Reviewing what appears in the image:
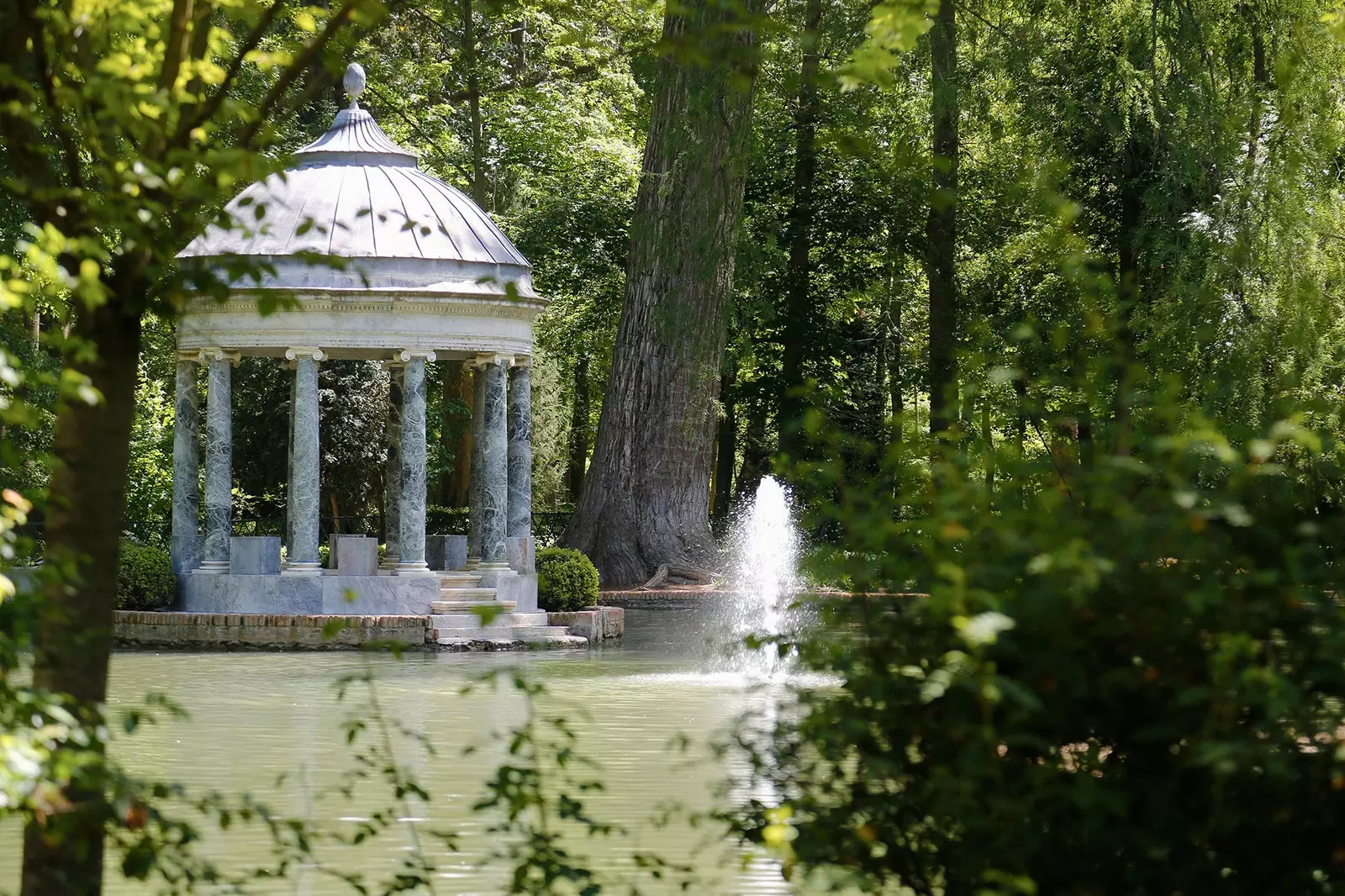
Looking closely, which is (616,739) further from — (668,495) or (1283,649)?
(668,495)

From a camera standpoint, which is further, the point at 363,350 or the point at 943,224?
the point at 943,224

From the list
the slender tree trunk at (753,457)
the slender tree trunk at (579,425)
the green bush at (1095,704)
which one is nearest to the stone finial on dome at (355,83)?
the slender tree trunk at (753,457)

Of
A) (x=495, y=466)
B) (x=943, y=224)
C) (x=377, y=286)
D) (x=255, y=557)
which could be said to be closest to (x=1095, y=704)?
(x=377, y=286)

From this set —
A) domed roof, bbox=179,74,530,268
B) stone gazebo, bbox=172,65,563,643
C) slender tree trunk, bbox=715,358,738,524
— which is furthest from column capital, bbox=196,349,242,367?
slender tree trunk, bbox=715,358,738,524

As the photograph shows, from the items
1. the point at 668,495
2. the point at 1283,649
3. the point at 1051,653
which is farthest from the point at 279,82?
the point at 668,495

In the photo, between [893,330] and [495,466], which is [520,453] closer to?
[495,466]

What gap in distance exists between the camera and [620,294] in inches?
1379

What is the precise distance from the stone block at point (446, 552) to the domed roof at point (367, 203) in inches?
175

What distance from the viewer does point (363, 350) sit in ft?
73.6

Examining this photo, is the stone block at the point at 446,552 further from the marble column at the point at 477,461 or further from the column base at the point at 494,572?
the column base at the point at 494,572

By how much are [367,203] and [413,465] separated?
10.3ft

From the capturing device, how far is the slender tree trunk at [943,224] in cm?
2150

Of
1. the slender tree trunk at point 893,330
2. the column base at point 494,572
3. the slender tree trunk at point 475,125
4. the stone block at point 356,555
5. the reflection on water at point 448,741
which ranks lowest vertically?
the reflection on water at point 448,741

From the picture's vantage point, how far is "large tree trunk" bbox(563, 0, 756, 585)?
25.7m
